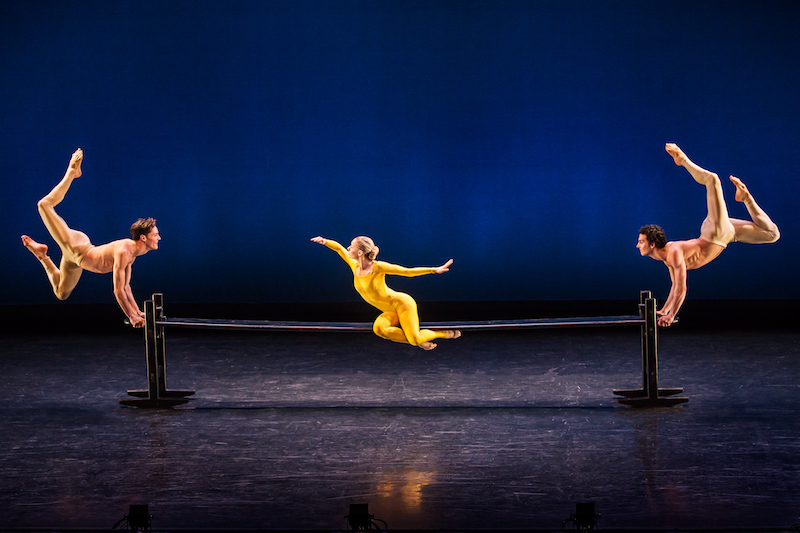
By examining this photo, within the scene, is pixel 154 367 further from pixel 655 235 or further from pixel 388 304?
pixel 655 235

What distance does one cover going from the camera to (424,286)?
28.9ft

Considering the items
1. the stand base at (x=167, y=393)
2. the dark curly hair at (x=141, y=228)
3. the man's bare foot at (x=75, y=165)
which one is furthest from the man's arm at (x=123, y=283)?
the man's bare foot at (x=75, y=165)

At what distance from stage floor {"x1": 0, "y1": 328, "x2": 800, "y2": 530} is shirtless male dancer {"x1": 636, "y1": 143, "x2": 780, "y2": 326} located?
2.39ft

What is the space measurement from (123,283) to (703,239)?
3.81 m

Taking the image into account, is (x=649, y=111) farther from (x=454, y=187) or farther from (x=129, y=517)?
(x=129, y=517)

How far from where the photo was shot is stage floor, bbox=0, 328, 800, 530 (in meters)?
3.53

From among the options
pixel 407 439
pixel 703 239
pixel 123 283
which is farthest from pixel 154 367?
→ pixel 703 239

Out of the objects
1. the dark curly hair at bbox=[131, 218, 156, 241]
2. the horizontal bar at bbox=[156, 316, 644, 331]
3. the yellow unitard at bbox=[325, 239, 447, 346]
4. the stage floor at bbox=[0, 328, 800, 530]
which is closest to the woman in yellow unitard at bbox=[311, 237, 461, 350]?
the yellow unitard at bbox=[325, 239, 447, 346]

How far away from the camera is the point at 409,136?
829cm

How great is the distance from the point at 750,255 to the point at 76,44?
23.4ft

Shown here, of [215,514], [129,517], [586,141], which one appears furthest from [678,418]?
→ [586,141]

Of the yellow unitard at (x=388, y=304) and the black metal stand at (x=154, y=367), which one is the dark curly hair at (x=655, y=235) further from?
the black metal stand at (x=154, y=367)

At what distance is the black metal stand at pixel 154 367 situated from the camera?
5406mm

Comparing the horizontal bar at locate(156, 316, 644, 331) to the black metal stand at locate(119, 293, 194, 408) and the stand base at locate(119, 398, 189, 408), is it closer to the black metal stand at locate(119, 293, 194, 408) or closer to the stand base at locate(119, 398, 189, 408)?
the black metal stand at locate(119, 293, 194, 408)
